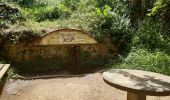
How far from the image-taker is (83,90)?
703 centimetres

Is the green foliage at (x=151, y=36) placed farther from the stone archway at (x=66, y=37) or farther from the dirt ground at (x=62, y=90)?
the dirt ground at (x=62, y=90)

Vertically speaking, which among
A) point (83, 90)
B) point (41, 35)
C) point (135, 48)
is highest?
point (41, 35)

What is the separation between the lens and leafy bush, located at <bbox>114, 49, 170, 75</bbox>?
8078 millimetres

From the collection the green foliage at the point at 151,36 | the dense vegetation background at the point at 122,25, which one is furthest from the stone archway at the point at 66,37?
the green foliage at the point at 151,36

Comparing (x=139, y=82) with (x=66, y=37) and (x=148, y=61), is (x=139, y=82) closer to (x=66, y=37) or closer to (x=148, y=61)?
(x=148, y=61)

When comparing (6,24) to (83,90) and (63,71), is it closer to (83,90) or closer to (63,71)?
(63,71)

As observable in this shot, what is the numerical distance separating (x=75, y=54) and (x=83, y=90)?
9.57 feet

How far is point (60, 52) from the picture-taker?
959 centimetres

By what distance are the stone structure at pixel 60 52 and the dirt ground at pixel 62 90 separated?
137 centimetres

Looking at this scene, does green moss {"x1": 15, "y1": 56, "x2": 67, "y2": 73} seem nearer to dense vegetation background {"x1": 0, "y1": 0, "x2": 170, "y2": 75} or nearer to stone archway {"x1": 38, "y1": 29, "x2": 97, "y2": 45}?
stone archway {"x1": 38, "y1": 29, "x2": 97, "y2": 45}

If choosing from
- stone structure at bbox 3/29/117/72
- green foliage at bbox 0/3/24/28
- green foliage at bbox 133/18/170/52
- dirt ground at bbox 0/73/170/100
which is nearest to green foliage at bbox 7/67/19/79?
dirt ground at bbox 0/73/170/100

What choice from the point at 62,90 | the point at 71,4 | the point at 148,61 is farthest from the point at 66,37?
the point at 71,4

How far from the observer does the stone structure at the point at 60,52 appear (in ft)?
29.5

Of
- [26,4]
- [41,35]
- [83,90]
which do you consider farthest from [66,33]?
[26,4]
